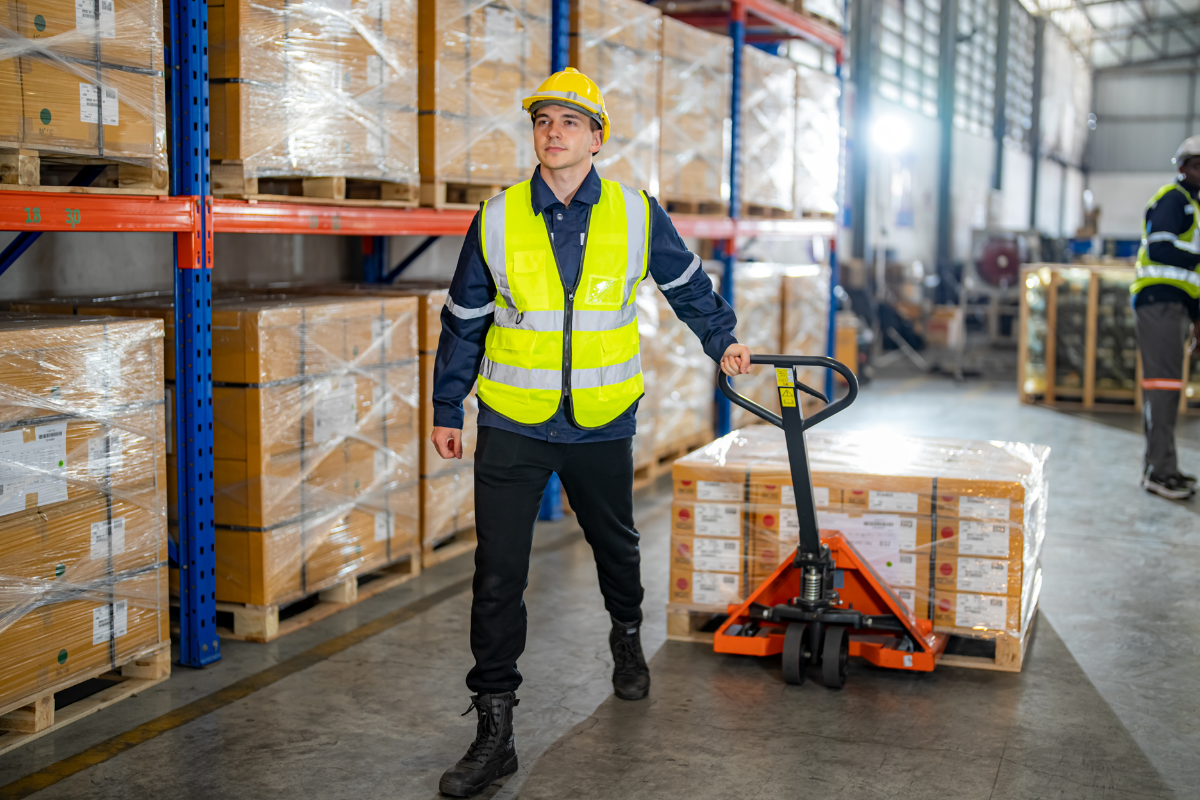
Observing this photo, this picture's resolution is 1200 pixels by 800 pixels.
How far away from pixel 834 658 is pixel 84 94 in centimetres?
309

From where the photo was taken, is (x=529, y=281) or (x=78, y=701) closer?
(x=529, y=281)

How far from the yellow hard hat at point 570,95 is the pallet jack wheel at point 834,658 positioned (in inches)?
77.6

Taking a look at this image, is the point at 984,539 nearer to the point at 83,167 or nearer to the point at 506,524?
A: the point at 506,524

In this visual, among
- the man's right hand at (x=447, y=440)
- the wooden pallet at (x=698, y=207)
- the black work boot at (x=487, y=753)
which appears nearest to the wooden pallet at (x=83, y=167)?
the man's right hand at (x=447, y=440)

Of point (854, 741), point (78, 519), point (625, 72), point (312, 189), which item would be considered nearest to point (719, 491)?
point (854, 741)

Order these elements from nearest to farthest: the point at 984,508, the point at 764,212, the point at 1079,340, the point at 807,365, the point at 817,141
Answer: the point at 807,365
the point at 984,508
the point at 764,212
the point at 817,141
the point at 1079,340

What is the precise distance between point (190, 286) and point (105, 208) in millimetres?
457

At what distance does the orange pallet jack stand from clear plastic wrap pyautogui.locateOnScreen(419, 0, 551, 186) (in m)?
2.23

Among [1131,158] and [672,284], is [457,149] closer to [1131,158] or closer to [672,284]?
[672,284]

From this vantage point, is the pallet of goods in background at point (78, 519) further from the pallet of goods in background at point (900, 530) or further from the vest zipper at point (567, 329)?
the pallet of goods in background at point (900, 530)

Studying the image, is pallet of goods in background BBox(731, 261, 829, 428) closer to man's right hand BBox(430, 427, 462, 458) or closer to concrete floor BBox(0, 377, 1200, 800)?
concrete floor BBox(0, 377, 1200, 800)

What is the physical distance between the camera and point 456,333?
3.50 m

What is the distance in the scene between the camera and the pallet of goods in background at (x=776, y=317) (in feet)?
29.4

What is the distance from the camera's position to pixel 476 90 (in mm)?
5562
